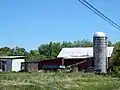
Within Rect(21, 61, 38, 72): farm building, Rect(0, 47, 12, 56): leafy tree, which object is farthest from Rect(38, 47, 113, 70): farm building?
Rect(0, 47, 12, 56): leafy tree

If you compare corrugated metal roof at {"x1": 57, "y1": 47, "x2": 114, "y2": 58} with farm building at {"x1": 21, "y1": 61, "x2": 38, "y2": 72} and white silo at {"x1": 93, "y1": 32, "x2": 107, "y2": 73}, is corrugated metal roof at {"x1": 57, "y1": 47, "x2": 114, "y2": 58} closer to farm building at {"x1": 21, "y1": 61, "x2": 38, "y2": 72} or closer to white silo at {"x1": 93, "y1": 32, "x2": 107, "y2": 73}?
white silo at {"x1": 93, "y1": 32, "x2": 107, "y2": 73}

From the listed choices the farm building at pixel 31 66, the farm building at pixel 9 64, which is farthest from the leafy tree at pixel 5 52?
the farm building at pixel 31 66

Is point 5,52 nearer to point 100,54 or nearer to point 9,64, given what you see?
point 9,64

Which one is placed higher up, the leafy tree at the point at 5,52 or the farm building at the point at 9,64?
the leafy tree at the point at 5,52

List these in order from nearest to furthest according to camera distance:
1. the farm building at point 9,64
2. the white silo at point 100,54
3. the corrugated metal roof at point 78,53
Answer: the white silo at point 100,54 < the corrugated metal roof at point 78,53 < the farm building at point 9,64

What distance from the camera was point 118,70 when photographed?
167ft

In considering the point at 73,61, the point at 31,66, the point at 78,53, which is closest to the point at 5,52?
the point at 31,66

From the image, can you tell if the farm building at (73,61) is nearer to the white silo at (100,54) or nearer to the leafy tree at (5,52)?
the white silo at (100,54)

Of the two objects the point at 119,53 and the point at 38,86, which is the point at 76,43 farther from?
the point at 38,86

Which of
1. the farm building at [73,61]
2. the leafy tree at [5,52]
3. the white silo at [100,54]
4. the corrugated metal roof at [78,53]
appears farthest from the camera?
the leafy tree at [5,52]

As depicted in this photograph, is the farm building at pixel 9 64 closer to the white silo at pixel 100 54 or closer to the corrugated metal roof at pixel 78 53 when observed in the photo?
the corrugated metal roof at pixel 78 53

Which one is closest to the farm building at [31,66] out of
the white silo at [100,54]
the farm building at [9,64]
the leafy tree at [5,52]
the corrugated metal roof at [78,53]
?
the farm building at [9,64]

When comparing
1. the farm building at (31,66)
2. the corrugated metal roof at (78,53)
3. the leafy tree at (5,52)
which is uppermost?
the leafy tree at (5,52)

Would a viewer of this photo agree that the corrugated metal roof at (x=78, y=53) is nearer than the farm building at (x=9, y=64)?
Yes
